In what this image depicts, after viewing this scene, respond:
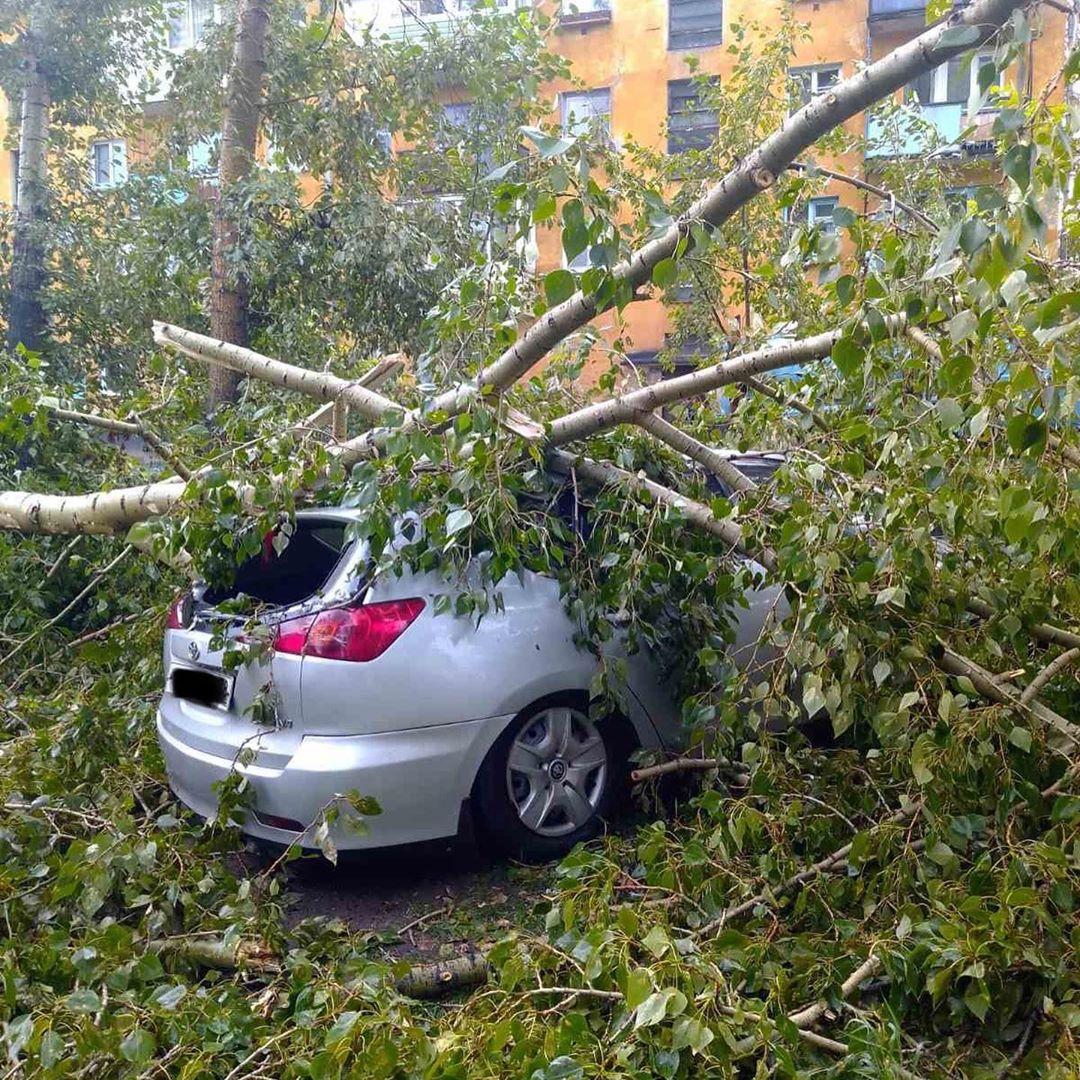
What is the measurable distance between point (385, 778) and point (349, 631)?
0.49 metres

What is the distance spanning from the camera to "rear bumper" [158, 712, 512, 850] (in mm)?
3158

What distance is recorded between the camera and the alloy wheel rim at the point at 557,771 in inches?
138

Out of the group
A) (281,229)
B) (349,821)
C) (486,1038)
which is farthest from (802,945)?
(281,229)

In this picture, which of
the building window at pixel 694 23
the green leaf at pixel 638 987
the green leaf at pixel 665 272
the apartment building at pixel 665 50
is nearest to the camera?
the green leaf at pixel 638 987

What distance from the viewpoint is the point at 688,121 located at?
13.7 m

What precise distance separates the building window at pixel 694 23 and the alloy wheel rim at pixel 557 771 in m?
17.9

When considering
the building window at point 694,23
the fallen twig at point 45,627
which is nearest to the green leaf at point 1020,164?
the fallen twig at point 45,627

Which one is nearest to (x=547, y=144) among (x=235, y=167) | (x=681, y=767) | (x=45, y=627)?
(x=681, y=767)

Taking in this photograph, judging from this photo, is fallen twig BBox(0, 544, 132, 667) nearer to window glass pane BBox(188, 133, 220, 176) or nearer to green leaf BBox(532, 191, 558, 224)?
green leaf BBox(532, 191, 558, 224)

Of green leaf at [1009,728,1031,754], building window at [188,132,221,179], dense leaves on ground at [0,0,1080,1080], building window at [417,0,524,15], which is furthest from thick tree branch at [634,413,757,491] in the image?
building window at [188,132,221,179]

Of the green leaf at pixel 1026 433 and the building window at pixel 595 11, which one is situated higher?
the building window at pixel 595 11

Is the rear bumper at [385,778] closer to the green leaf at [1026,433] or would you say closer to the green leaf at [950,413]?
the green leaf at [950,413]

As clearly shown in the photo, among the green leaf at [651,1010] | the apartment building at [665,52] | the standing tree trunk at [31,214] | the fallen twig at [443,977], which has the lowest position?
the fallen twig at [443,977]

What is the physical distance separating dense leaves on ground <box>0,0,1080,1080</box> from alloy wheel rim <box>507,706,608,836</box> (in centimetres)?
30
